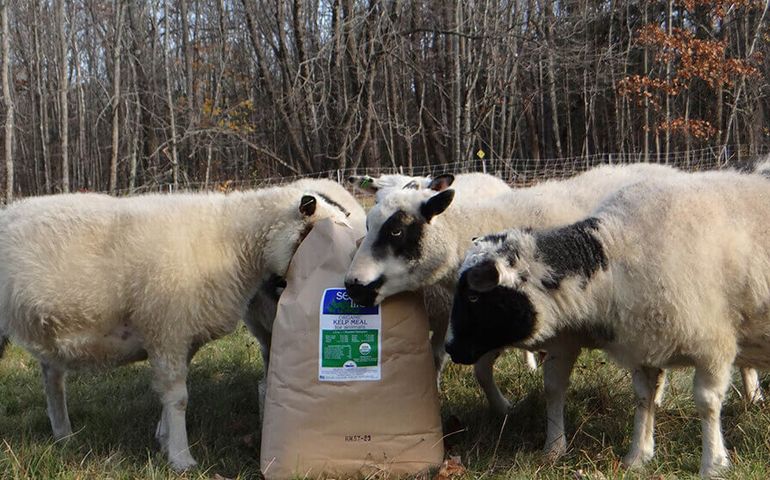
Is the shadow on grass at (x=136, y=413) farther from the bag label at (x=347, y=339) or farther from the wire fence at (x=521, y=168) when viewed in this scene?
the wire fence at (x=521, y=168)

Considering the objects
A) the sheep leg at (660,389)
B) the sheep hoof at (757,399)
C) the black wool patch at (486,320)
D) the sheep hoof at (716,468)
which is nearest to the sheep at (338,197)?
the black wool patch at (486,320)

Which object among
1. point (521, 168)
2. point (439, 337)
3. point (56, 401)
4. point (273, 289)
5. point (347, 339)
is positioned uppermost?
point (521, 168)

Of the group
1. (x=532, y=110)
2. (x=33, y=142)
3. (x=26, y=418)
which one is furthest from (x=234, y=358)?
(x=33, y=142)

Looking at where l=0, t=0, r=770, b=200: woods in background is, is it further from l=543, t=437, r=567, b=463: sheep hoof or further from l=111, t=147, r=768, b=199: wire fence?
l=543, t=437, r=567, b=463: sheep hoof

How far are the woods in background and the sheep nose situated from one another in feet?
52.5

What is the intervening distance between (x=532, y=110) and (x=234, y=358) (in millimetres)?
27598

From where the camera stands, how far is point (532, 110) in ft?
103

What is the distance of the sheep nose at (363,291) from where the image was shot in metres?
3.55

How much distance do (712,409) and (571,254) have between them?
40.4 inches

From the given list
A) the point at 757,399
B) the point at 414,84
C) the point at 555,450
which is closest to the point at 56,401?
the point at 555,450

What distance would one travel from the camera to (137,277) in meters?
3.77

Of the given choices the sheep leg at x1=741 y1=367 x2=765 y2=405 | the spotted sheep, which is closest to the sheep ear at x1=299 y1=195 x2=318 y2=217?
the spotted sheep

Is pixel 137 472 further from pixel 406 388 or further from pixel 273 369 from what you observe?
pixel 406 388

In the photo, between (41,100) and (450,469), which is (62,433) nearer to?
(450,469)
